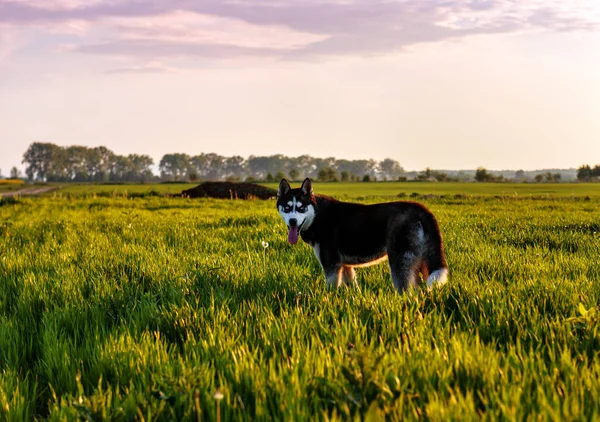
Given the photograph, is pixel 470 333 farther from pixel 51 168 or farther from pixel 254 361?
pixel 51 168

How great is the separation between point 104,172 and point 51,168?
1919cm

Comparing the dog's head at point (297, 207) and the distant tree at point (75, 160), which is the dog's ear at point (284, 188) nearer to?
the dog's head at point (297, 207)

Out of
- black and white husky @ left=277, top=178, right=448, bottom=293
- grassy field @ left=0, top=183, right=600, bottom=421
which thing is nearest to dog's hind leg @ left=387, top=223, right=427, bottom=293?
black and white husky @ left=277, top=178, right=448, bottom=293

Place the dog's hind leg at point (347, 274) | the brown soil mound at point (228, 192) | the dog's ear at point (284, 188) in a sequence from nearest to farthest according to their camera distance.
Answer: the dog's ear at point (284, 188)
the dog's hind leg at point (347, 274)
the brown soil mound at point (228, 192)

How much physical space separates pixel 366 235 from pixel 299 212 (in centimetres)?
97

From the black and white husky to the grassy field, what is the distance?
1.16 ft

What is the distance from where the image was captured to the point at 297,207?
6.44 metres

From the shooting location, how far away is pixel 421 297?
531 centimetres

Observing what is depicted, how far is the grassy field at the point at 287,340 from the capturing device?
9.51ft

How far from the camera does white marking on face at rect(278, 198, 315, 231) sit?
639 cm

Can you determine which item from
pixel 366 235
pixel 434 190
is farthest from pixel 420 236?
pixel 434 190

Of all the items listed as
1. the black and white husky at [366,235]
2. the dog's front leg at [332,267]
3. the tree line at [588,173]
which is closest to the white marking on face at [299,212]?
the black and white husky at [366,235]

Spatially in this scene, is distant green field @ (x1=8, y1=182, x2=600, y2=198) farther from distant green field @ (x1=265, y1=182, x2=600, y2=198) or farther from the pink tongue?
the pink tongue

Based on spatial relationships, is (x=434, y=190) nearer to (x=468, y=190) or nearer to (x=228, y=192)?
(x=468, y=190)
